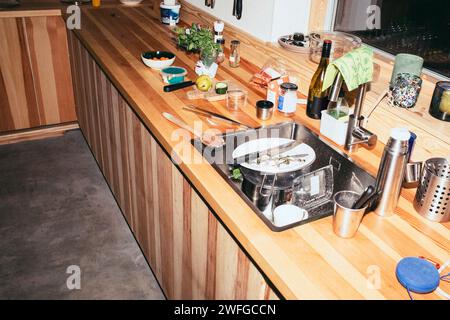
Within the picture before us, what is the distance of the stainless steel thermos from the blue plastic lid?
0.21m

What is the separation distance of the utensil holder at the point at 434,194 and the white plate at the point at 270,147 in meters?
0.39

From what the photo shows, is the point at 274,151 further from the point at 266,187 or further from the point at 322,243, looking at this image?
the point at 322,243

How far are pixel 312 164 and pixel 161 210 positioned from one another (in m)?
0.64

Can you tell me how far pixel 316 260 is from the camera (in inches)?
41.9

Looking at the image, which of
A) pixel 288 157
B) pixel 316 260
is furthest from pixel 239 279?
pixel 288 157

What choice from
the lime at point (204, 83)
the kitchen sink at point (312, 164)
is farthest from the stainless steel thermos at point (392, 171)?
the lime at point (204, 83)

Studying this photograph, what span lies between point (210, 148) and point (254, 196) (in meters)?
0.22

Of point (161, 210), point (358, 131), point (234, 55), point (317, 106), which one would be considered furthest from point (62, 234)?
point (358, 131)

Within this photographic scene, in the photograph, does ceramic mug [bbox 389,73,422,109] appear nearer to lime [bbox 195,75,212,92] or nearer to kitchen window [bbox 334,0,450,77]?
kitchen window [bbox 334,0,450,77]

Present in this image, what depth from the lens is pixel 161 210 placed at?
1803 mm

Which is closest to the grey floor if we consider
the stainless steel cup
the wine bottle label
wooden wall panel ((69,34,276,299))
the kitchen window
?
wooden wall panel ((69,34,276,299))

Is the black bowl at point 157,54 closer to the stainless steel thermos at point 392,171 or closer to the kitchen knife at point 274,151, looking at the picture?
the kitchen knife at point 274,151
